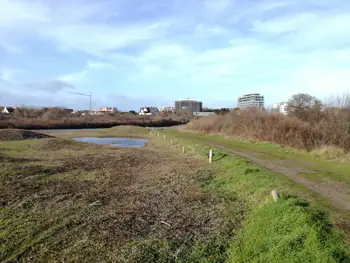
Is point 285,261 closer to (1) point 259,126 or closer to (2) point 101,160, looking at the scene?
(2) point 101,160

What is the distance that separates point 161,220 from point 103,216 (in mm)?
1474

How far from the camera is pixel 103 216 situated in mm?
7391

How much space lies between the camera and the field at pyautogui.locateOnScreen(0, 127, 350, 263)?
525 centimetres

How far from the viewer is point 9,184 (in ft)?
33.6

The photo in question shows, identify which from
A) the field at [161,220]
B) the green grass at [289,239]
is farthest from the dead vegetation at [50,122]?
the green grass at [289,239]

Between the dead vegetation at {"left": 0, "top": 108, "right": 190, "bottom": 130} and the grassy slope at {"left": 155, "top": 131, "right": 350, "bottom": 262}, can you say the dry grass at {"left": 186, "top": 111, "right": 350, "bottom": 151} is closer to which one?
the grassy slope at {"left": 155, "top": 131, "right": 350, "bottom": 262}

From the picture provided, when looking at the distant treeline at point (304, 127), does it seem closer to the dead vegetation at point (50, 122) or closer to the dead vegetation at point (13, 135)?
the dead vegetation at point (13, 135)

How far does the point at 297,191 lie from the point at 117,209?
212 inches

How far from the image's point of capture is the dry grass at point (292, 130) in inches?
750

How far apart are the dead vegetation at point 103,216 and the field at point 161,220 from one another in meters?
0.02

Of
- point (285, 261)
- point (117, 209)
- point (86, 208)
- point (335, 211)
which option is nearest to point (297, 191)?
point (335, 211)

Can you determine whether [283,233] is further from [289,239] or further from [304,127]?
[304,127]

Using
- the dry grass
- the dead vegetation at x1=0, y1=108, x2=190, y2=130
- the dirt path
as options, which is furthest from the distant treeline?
the dead vegetation at x1=0, y1=108, x2=190, y2=130

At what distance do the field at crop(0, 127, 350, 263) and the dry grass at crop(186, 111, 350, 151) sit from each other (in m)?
10.1
